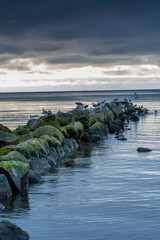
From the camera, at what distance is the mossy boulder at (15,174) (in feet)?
36.3

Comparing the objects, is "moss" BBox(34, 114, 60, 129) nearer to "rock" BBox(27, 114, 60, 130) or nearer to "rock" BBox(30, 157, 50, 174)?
"rock" BBox(27, 114, 60, 130)

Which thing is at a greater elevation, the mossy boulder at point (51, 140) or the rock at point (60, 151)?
the mossy boulder at point (51, 140)

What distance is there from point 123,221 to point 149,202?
65.0 inches

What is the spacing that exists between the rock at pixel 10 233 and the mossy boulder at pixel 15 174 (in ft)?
12.4

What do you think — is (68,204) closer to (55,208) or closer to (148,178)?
(55,208)

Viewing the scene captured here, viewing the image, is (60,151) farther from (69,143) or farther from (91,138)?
(91,138)

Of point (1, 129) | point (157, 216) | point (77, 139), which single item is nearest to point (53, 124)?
point (77, 139)

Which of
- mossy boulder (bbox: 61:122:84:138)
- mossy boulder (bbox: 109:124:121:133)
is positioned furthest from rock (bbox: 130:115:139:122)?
mossy boulder (bbox: 61:122:84:138)

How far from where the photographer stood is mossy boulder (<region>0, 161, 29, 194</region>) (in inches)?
436

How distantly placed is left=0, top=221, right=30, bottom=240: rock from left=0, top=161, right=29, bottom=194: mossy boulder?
3.78 meters

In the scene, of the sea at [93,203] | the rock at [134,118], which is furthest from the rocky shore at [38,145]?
the rock at [134,118]

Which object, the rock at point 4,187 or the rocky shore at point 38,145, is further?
the rocky shore at point 38,145

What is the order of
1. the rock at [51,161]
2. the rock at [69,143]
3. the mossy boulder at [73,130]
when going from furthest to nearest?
the mossy boulder at [73,130], the rock at [69,143], the rock at [51,161]

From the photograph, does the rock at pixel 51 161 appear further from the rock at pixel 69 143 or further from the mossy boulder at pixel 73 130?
the mossy boulder at pixel 73 130
